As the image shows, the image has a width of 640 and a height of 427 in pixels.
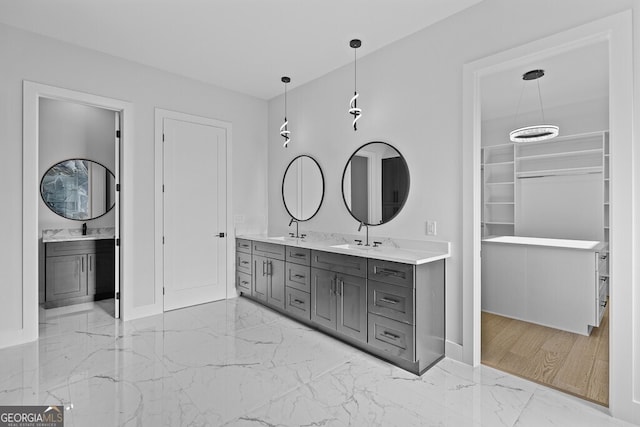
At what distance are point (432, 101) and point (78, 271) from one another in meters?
4.70

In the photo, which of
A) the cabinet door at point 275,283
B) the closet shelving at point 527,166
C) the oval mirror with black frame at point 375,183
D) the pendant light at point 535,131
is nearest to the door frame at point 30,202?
the cabinet door at point 275,283

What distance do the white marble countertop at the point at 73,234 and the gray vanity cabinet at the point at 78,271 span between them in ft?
0.20

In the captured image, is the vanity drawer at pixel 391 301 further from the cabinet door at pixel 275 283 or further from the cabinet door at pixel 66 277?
the cabinet door at pixel 66 277

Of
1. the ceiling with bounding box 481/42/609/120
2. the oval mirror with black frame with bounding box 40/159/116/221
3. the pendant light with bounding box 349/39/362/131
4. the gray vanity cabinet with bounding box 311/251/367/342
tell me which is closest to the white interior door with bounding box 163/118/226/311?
the oval mirror with black frame with bounding box 40/159/116/221

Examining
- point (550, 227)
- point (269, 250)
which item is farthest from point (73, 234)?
point (550, 227)

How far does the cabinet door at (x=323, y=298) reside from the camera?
3108mm

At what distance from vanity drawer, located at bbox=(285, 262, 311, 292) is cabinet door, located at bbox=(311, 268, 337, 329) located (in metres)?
0.08

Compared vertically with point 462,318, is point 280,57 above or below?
above

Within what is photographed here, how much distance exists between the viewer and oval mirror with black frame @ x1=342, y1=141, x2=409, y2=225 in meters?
3.15

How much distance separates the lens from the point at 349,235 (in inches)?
144

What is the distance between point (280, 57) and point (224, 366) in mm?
3088

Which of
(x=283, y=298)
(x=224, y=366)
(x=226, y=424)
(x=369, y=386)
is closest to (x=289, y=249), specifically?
(x=283, y=298)

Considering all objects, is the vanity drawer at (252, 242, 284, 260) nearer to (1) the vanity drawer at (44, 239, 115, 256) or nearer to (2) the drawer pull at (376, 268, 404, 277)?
(2) the drawer pull at (376, 268, 404, 277)

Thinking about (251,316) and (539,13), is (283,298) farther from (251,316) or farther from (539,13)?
(539,13)
